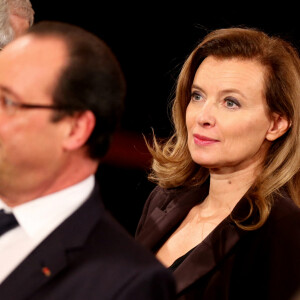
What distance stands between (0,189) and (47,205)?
103 millimetres

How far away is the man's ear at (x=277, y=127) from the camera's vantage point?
7.66 feet

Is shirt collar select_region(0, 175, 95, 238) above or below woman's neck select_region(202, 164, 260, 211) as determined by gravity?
above

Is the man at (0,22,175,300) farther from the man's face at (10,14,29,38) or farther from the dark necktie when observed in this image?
the man's face at (10,14,29,38)

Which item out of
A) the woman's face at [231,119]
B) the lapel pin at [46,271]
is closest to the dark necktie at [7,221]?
the lapel pin at [46,271]

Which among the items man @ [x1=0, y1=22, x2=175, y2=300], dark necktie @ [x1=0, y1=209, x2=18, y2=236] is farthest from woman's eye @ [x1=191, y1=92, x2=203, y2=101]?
dark necktie @ [x1=0, y1=209, x2=18, y2=236]

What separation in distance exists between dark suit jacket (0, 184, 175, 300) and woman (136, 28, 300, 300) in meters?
0.82

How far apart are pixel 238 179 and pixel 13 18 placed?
1.06 meters

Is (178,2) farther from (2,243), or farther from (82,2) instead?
(2,243)

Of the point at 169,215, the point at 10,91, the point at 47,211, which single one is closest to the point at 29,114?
the point at 10,91

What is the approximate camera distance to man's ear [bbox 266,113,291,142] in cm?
234

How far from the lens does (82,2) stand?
4.06m

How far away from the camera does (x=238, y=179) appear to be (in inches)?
91.7

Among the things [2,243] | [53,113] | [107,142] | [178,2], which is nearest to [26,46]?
[53,113]

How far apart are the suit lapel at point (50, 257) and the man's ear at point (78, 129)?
134mm
